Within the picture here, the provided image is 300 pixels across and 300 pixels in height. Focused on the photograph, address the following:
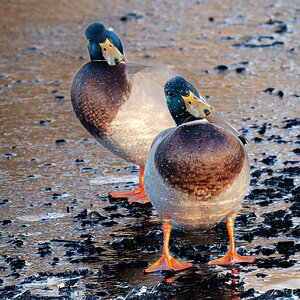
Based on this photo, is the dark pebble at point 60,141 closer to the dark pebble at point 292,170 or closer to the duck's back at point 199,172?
the dark pebble at point 292,170

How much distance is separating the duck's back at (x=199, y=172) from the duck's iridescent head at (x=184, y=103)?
124mm

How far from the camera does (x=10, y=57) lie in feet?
35.5

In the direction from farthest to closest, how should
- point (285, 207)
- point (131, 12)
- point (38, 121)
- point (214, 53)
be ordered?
point (131, 12) < point (214, 53) < point (38, 121) < point (285, 207)

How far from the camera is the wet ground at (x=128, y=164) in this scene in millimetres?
5133

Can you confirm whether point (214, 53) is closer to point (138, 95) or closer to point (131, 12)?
point (131, 12)

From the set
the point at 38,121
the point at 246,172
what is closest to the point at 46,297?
the point at 246,172

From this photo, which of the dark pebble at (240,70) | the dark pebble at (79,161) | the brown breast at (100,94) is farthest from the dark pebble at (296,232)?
the dark pebble at (240,70)

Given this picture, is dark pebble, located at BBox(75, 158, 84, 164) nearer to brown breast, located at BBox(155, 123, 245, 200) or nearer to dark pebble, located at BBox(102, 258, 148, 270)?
dark pebble, located at BBox(102, 258, 148, 270)

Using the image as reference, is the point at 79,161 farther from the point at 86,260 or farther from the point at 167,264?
the point at 167,264

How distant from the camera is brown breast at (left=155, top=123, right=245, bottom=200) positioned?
5.02 m

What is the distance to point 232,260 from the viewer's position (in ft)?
17.2

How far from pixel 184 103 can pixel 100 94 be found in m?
1.26

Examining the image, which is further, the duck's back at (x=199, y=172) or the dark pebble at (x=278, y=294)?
the duck's back at (x=199, y=172)

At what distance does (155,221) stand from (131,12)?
7.05 m
